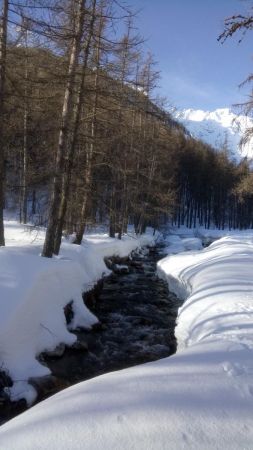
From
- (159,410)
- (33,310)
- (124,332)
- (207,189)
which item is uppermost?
(207,189)

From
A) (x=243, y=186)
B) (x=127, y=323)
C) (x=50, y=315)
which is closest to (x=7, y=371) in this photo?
(x=50, y=315)

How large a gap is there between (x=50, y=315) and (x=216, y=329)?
3.14 m

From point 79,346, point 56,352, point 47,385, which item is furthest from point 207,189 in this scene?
point 47,385

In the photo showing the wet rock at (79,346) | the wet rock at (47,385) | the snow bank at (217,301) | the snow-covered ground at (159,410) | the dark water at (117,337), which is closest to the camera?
the snow-covered ground at (159,410)

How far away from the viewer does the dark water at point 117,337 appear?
6.92m

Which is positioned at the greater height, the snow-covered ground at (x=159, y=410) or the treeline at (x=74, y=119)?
the treeline at (x=74, y=119)

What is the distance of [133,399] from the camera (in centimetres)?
363

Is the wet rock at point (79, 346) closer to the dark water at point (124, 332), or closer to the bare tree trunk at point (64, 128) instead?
the dark water at point (124, 332)

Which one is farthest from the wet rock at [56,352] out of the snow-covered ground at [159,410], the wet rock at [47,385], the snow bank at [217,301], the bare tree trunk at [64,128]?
the bare tree trunk at [64,128]

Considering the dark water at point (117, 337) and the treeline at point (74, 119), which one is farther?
the treeline at point (74, 119)

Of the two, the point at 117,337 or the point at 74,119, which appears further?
the point at 74,119

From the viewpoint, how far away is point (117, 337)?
917 cm

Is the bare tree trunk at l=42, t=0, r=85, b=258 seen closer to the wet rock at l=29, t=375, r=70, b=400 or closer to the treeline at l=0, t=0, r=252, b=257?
the treeline at l=0, t=0, r=252, b=257

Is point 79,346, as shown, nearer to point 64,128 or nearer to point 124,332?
point 124,332
